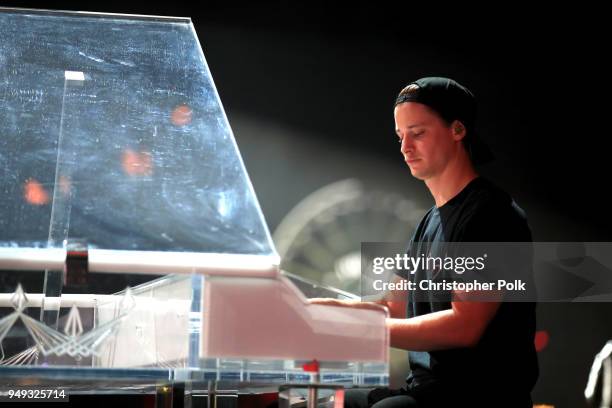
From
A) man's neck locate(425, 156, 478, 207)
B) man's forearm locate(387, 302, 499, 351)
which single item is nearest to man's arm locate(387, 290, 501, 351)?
man's forearm locate(387, 302, 499, 351)

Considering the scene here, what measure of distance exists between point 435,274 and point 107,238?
0.73 meters

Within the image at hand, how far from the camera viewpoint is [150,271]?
99 centimetres

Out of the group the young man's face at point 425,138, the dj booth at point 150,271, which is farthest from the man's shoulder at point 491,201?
the dj booth at point 150,271

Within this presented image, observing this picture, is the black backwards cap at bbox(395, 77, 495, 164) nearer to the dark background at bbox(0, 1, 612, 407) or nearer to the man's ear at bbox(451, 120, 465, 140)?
the man's ear at bbox(451, 120, 465, 140)

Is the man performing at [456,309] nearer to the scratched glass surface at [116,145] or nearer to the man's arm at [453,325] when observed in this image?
the man's arm at [453,325]

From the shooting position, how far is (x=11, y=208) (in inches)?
40.3

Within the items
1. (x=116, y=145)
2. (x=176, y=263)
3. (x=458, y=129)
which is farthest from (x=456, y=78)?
(x=176, y=263)

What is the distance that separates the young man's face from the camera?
1.65m

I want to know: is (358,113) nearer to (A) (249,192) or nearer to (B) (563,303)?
(B) (563,303)

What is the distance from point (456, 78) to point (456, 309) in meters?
2.20

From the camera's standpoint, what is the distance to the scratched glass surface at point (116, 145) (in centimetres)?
101

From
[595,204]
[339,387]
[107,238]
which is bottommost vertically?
[339,387]

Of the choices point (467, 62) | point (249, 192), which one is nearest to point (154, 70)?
point (249, 192)

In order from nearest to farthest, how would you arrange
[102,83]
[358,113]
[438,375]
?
[102,83], [438,375], [358,113]
